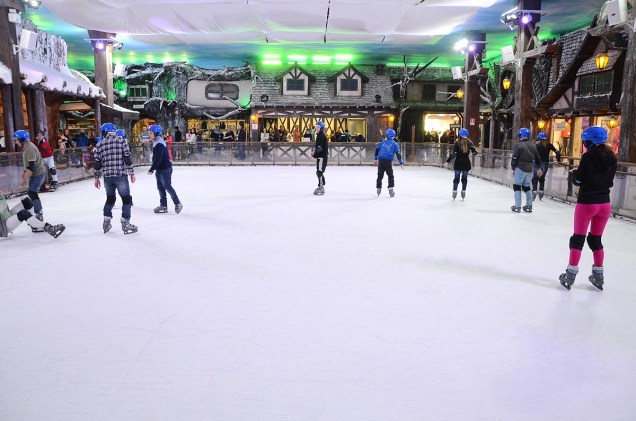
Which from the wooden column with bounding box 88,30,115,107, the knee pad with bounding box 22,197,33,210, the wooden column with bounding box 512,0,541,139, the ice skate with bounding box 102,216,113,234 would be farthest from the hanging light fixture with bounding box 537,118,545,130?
the knee pad with bounding box 22,197,33,210

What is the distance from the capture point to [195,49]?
22953 mm

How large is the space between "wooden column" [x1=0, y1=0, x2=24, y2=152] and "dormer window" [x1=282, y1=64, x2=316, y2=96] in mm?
16911

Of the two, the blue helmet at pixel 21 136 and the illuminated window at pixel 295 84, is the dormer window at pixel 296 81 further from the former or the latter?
the blue helmet at pixel 21 136

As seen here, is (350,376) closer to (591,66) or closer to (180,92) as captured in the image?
(591,66)

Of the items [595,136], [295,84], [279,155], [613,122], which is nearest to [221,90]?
[295,84]

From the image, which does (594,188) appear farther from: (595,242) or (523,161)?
(523,161)

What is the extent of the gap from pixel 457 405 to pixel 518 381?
52 centimetres

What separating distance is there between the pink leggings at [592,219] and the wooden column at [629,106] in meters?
6.40

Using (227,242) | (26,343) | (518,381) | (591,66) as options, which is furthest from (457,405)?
(591,66)

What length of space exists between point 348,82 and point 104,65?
13818mm

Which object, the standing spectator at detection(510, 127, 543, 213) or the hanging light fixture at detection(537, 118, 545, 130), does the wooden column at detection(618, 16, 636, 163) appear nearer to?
the standing spectator at detection(510, 127, 543, 213)

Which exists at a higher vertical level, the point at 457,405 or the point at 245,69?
the point at 245,69

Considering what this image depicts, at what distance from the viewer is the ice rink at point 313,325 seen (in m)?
2.76

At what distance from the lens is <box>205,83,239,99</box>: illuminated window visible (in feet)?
97.8
